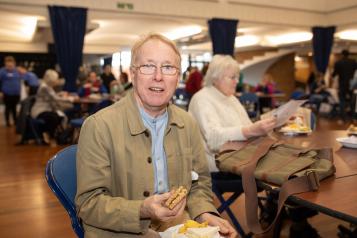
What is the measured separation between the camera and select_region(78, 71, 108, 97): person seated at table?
8.11 meters

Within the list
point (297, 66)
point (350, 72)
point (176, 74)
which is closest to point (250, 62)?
point (297, 66)

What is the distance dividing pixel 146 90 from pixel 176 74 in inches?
5.7

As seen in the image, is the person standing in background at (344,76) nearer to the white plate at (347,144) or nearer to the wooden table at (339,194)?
the white plate at (347,144)

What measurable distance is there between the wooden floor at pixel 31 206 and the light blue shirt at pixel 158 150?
1698 mm

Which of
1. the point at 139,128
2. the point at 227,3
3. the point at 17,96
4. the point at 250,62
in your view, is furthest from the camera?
the point at 250,62

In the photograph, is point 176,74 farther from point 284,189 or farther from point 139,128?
point 284,189

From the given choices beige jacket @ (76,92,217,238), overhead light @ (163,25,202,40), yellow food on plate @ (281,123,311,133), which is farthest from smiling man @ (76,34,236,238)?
overhead light @ (163,25,202,40)

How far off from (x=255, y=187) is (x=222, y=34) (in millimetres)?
8267

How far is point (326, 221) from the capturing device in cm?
290

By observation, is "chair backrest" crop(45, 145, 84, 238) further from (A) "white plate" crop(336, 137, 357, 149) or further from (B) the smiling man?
(A) "white plate" crop(336, 137, 357, 149)

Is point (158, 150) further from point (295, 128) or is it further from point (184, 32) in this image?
point (184, 32)

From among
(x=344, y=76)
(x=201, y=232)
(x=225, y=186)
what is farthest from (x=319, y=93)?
(x=201, y=232)

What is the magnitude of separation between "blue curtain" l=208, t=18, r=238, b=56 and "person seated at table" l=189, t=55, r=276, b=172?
22.7 ft

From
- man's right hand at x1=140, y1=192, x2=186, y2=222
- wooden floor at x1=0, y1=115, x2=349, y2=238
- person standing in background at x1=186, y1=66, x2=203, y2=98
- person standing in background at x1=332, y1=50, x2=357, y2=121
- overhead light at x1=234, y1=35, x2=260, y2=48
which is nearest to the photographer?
man's right hand at x1=140, y1=192, x2=186, y2=222
